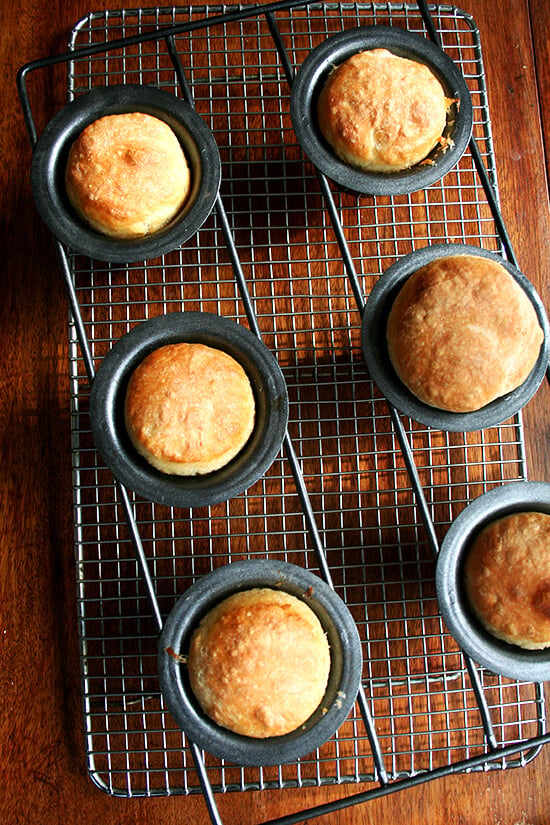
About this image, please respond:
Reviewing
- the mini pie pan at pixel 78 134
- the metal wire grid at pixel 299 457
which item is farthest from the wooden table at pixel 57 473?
the mini pie pan at pixel 78 134

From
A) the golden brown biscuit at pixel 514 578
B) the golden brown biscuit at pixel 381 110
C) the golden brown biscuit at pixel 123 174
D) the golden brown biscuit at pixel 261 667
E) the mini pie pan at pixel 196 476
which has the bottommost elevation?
the golden brown biscuit at pixel 261 667

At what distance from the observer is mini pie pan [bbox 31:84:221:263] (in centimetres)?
134

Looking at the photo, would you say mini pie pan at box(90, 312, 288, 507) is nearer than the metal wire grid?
Yes

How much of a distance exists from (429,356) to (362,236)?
1.54ft

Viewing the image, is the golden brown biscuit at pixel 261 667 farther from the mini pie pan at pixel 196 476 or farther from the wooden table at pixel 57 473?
the wooden table at pixel 57 473

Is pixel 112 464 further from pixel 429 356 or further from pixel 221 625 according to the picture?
pixel 429 356

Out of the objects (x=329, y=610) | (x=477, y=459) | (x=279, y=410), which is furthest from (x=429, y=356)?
(x=329, y=610)

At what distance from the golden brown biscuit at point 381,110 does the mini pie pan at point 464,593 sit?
2.39ft

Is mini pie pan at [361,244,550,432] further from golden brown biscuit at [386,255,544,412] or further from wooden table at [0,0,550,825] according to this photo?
wooden table at [0,0,550,825]

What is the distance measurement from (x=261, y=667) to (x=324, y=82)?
1204mm

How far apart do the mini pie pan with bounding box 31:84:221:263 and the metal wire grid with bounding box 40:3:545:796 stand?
0.20m

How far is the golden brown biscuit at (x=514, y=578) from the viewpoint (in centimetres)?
128

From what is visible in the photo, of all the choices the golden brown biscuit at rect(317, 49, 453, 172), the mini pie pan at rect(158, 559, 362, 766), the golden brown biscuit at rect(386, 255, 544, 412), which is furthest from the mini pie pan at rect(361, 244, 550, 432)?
the mini pie pan at rect(158, 559, 362, 766)

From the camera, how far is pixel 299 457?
156 cm
